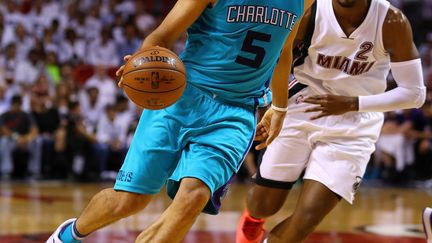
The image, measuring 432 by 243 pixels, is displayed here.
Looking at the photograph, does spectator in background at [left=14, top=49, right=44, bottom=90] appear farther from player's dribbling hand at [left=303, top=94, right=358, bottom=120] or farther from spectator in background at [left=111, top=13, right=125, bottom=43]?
player's dribbling hand at [left=303, top=94, right=358, bottom=120]

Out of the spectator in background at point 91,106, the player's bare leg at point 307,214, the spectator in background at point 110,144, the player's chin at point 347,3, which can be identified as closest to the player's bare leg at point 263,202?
the player's bare leg at point 307,214

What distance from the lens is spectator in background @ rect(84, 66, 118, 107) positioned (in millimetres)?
14195

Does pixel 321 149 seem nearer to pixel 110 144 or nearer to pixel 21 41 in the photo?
pixel 110 144

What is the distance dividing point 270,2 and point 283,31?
19 cm

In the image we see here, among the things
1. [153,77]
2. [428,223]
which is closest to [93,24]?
[428,223]

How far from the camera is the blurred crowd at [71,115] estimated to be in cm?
1317

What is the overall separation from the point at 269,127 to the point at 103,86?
9527 mm

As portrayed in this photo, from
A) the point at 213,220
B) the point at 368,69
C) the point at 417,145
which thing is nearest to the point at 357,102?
the point at 368,69

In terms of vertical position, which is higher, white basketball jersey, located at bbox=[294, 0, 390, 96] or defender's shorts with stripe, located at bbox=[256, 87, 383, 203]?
white basketball jersey, located at bbox=[294, 0, 390, 96]

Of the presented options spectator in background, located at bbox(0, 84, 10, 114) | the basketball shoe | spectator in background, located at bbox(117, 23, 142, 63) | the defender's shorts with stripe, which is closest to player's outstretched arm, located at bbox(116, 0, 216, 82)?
the defender's shorts with stripe

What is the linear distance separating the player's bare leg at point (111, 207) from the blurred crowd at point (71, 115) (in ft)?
28.4

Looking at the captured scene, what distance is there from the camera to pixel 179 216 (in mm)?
4059

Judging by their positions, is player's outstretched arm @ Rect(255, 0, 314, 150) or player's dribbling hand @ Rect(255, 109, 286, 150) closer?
player's outstretched arm @ Rect(255, 0, 314, 150)

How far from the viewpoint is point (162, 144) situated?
169 inches
